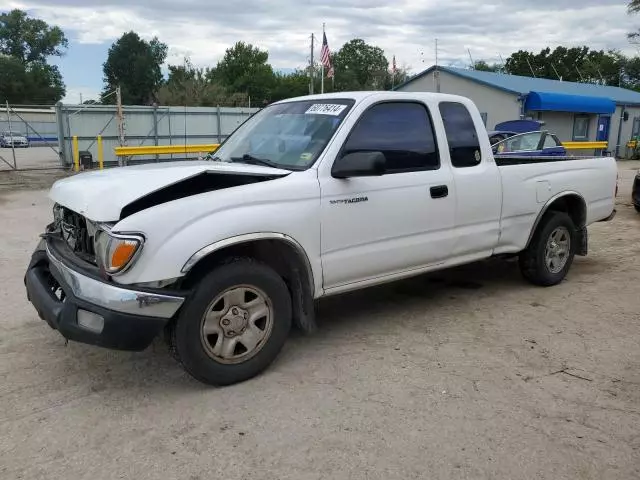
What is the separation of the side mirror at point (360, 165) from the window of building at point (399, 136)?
0.23 meters

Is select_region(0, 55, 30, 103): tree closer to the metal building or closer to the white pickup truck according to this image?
the metal building

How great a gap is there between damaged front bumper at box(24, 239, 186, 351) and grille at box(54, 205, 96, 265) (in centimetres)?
23

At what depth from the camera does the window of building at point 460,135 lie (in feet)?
15.8

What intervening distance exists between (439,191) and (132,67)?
10199cm

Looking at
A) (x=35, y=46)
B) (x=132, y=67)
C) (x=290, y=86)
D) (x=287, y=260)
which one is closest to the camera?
(x=287, y=260)

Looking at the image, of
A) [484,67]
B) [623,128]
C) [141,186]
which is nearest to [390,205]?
[141,186]

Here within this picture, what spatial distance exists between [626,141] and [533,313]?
1218 inches

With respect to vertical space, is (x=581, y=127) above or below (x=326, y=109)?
below

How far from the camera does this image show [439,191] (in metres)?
4.61

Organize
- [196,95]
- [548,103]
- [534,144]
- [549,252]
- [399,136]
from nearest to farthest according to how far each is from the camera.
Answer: [399,136], [549,252], [534,144], [548,103], [196,95]

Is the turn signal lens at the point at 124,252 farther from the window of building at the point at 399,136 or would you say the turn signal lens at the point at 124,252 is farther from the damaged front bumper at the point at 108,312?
the window of building at the point at 399,136

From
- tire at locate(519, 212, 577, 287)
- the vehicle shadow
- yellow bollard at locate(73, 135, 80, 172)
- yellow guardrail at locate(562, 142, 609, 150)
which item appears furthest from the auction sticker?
yellow guardrail at locate(562, 142, 609, 150)

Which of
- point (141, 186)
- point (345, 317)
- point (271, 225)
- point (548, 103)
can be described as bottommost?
point (345, 317)

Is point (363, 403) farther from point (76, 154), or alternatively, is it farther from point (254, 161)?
point (76, 154)
